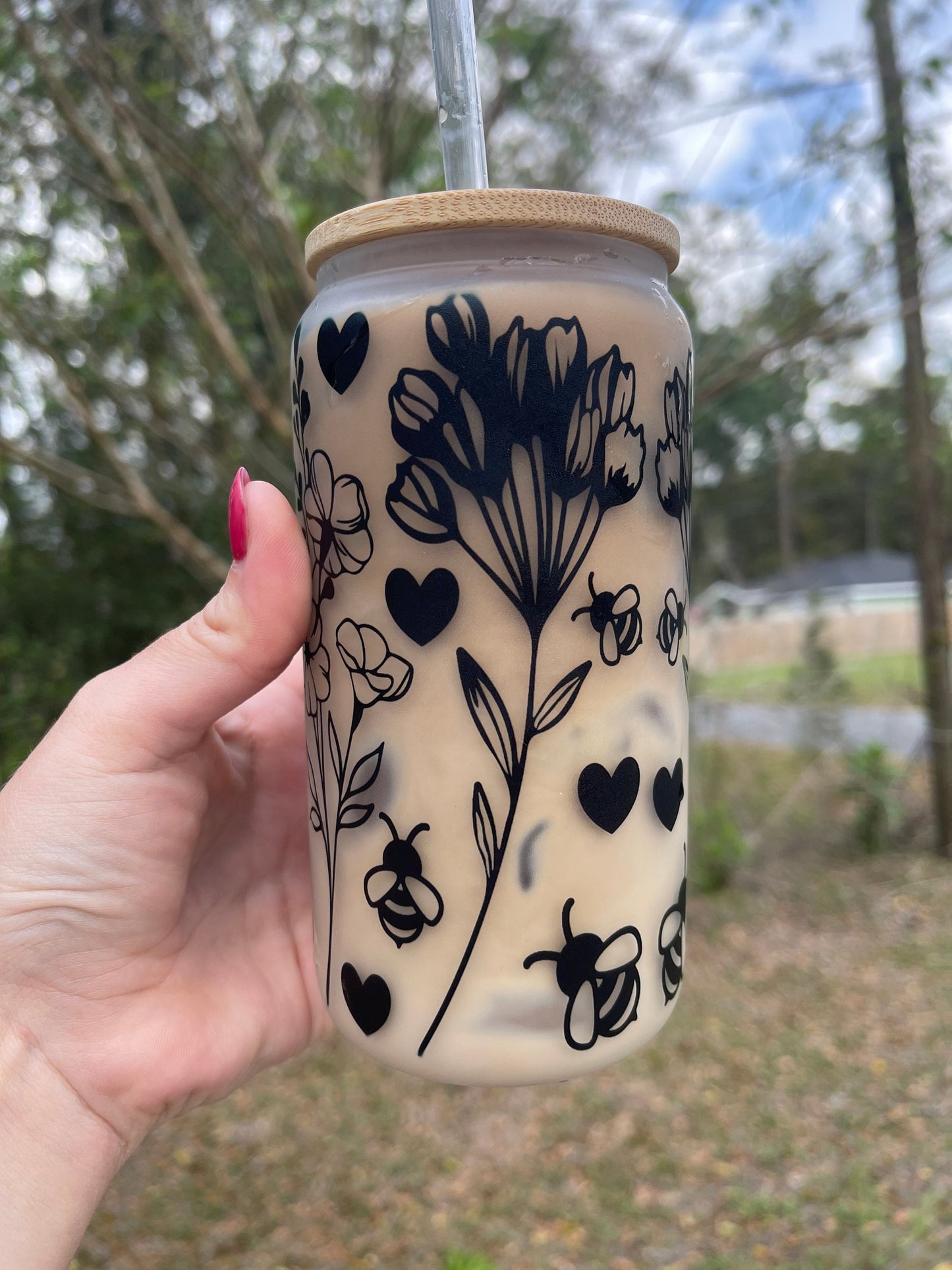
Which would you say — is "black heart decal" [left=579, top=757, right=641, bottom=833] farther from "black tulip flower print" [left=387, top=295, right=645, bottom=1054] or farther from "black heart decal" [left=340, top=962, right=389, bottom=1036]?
"black heart decal" [left=340, top=962, right=389, bottom=1036]

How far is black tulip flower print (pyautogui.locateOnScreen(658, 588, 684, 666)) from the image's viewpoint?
966mm

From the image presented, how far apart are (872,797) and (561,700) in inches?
196

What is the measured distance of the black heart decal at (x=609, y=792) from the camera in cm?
91

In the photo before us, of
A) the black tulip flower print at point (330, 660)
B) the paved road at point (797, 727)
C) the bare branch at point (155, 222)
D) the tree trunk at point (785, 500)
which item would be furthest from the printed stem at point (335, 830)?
the paved road at point (797, 727)

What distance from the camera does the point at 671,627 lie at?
0.98 metres

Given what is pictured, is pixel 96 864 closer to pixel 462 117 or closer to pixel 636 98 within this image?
pixel 462 117

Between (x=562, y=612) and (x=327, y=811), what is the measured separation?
338 millimetres

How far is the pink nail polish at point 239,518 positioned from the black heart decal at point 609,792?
1.42ft

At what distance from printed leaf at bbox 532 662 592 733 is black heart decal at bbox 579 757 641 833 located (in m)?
0.06

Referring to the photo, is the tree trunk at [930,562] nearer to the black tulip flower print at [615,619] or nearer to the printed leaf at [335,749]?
the black tulip flower print at [615,619]

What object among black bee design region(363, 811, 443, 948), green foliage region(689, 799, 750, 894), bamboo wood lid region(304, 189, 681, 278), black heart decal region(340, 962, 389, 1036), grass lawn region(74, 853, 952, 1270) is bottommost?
grass lawn region(74, 853, 952, 1270)

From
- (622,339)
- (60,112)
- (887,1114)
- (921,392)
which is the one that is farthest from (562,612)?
(921,392)

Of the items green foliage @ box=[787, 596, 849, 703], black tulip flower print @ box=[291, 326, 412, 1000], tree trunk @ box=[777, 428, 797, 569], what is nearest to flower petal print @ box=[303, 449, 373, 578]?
black tulip flower print @ box=[291, 326, 412, 1000]

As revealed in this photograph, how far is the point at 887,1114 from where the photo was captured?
3.28 metres
